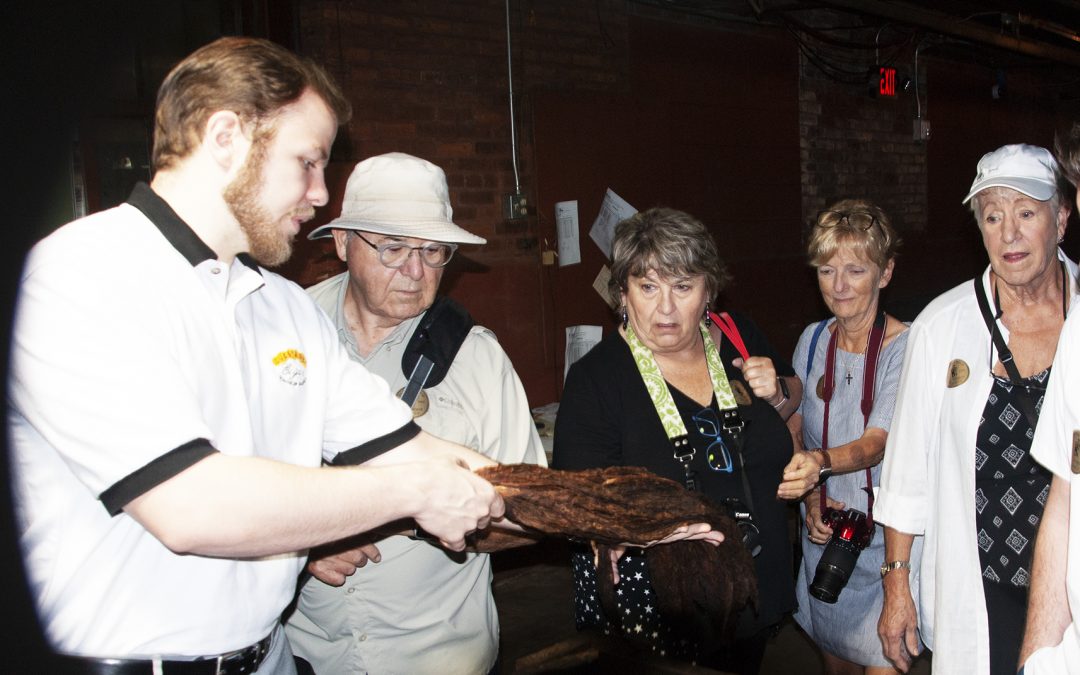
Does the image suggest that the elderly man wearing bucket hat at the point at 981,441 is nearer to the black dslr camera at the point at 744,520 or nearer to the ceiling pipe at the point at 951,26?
the black dslr camera at the point at 744,520

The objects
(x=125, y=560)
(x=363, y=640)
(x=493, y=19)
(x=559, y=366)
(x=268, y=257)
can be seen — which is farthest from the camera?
(x=559, y=366)

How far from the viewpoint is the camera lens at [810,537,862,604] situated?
3.10 m

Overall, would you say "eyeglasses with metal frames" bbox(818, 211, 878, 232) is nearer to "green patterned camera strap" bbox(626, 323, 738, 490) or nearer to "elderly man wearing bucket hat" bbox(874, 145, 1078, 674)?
"elderly man wearing bucket hat" bbox(874, 145, 1078, 674)

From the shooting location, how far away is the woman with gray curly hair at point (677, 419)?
106 inches

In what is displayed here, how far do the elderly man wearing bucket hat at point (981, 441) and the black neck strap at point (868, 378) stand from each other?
0.32 metres

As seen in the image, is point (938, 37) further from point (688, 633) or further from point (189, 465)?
point (189, 465)

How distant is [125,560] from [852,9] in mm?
6754

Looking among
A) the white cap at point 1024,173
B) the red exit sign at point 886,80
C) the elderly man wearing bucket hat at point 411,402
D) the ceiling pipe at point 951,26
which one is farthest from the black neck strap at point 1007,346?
the red exit sign at point 886,80

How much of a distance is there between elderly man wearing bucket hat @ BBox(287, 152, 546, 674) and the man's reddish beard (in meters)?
0.73

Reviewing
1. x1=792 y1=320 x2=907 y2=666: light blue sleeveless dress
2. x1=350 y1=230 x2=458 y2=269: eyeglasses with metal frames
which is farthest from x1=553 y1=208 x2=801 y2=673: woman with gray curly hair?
x1=350 y1=230 x2=458 y2=269: eyeglasses with metal frames

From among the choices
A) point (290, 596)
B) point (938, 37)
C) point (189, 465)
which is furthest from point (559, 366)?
point (938, 37)

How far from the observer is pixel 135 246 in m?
1.59

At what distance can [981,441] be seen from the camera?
2643mm

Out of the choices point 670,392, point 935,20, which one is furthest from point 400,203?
point 935,20
